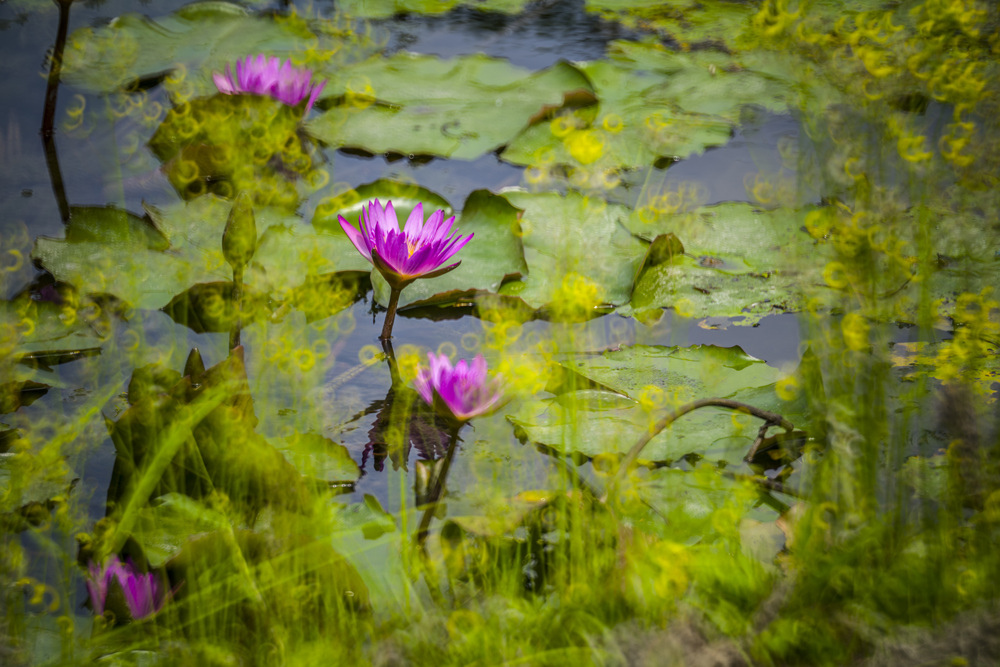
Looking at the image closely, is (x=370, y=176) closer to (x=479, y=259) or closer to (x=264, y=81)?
(x=264, y=81)

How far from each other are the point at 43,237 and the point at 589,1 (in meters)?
2.26

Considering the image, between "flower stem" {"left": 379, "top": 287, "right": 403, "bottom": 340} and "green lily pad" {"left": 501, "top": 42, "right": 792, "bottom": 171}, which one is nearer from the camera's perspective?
"flower stem" {"left": 379, "top": 287, "right": 403, "bottom": 340}

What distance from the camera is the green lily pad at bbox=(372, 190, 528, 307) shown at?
113cm

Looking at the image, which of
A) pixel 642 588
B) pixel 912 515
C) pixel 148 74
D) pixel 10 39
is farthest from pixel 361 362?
pixel 10 39

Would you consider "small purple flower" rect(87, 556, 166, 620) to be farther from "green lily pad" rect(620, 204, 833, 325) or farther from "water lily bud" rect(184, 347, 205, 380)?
"green lily pad" rect(620, 204, 833, 325)

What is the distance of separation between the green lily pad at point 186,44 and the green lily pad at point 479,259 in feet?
2.74

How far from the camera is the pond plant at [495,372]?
20.2 inches

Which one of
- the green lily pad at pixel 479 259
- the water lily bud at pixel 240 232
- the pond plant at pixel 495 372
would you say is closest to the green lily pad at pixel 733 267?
the pond plant at pixel 495 372

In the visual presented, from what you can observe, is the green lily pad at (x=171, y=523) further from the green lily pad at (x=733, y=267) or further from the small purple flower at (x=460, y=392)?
the green lily pad at (x=733, y=267)

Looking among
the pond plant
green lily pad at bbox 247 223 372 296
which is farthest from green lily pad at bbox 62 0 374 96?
green lily pad at bbox 247 223 372 296

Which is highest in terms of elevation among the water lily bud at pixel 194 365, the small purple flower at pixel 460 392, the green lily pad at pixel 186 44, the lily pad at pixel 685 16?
the lily pad at pixel 685 16

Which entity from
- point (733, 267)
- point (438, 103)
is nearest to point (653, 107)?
point (438, 103)

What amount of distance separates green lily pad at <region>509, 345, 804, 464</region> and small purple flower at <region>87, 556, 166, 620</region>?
441mm

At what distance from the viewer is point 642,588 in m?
0.50
